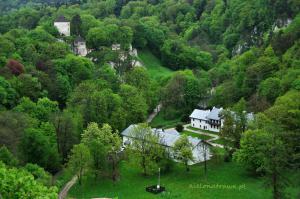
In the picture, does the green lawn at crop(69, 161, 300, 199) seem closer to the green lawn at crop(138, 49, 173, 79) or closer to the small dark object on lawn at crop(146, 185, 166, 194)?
the small dark object on lawn at crop(146, 185, 166, 194)

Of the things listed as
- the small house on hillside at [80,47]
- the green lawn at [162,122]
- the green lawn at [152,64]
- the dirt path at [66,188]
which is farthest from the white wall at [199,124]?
the small house on hillside at [80,47]

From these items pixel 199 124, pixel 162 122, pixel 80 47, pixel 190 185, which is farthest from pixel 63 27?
pixel 190 185

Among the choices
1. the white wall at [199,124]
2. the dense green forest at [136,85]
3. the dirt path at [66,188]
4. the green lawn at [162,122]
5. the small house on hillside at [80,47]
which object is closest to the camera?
the dirt path at [66,188]

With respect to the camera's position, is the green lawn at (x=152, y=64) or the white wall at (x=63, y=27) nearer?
the green lawn at (x=152, y=64)

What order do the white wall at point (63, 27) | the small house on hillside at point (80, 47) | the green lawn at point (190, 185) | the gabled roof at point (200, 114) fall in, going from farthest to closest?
the white wall at point (63, 27) < the small house on hillside at point (80, 47) < the gabled roof at point (200, 114) < the green lawn at point (190, 185)

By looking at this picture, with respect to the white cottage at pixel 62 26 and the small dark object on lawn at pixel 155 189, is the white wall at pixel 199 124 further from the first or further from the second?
the white cottage at pixel 62 26

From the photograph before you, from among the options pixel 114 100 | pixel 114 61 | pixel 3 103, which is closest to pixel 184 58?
pixel 114 61

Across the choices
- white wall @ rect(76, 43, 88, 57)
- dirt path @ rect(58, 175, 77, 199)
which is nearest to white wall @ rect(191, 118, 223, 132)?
dirt path @ rect(58, 175, 77, 199)
